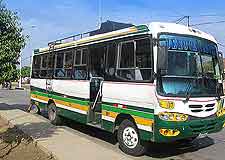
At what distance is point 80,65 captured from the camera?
11688 mm

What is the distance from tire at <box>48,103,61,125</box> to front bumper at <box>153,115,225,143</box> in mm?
6347

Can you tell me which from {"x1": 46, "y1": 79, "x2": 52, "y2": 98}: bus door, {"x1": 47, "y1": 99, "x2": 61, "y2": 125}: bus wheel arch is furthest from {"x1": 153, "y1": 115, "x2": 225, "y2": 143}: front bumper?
{"x1": 46, "y1": 79, "x2": 52, "y2": 98}: bus door

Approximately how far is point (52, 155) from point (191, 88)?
3345 millimetres

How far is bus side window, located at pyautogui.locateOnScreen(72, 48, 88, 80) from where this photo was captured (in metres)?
11.4

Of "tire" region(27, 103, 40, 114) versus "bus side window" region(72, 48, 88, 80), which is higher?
"bus side window" region(72, 48, 88, 80)

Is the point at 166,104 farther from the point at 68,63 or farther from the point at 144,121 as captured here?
the point at 68,63

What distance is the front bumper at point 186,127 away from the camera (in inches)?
311

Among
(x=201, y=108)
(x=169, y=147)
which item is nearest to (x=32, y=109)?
(x=169, y=147)

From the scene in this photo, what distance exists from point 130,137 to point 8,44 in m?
4.48

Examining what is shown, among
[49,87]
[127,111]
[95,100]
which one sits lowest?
[127,111]

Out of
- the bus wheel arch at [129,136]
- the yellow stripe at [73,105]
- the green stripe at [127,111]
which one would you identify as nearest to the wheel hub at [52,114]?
the yellow stripe at [73,105]

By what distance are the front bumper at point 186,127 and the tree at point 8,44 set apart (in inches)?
198

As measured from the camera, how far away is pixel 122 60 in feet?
30.4

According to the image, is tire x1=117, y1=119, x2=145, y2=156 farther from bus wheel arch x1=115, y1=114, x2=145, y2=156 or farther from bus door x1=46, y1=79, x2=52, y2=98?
bus door x1=46, y1=79, x2=52, y2=98
